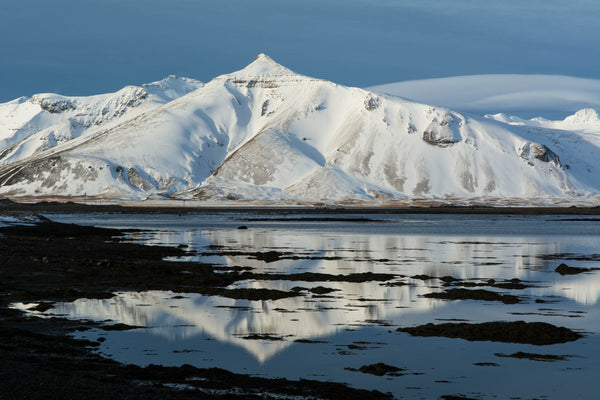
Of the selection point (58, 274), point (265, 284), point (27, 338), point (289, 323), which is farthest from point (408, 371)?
point (58, 274)

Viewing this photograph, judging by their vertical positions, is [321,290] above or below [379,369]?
above

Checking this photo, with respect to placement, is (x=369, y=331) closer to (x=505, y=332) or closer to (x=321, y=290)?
(x=505, y=332)

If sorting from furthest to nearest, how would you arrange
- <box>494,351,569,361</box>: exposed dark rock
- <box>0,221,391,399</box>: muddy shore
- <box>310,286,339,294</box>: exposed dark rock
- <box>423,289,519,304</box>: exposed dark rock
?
<box>310,286,339,294</box>: exposed dark rock, <box>423,289,519,304</box>: exposed dark rock, <box>494,351,569,361</box>: exposed dark rock, <box>0,221,391,399</box>: muddy shore

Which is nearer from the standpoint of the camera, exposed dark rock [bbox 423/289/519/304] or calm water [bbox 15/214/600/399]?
calm water [bbox 15/214/600/399]

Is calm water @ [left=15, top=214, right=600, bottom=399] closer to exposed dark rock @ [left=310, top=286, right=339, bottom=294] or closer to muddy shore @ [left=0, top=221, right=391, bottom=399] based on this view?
exposed dark rock @ [left=310, top=286, right=339, bottom=294]

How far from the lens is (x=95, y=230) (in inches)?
3260

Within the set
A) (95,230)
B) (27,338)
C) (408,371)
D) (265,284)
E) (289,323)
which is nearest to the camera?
(408,371)

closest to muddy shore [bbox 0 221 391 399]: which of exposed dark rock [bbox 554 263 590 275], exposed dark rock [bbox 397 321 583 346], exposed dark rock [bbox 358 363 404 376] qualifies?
exposed dark rock [bbox 358 363 404 376]

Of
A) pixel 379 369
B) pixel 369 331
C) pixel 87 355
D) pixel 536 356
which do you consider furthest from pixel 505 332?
pixel 87 355

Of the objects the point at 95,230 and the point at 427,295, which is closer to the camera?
the point at 427,295

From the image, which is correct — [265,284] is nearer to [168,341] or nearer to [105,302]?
[105,302]

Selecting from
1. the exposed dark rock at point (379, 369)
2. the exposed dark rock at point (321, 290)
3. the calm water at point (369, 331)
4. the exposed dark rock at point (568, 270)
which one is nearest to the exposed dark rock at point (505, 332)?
the calm water at point (369, 331)

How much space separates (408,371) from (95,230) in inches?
2731

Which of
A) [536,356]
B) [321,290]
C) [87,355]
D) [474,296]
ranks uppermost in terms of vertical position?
[321,290]
